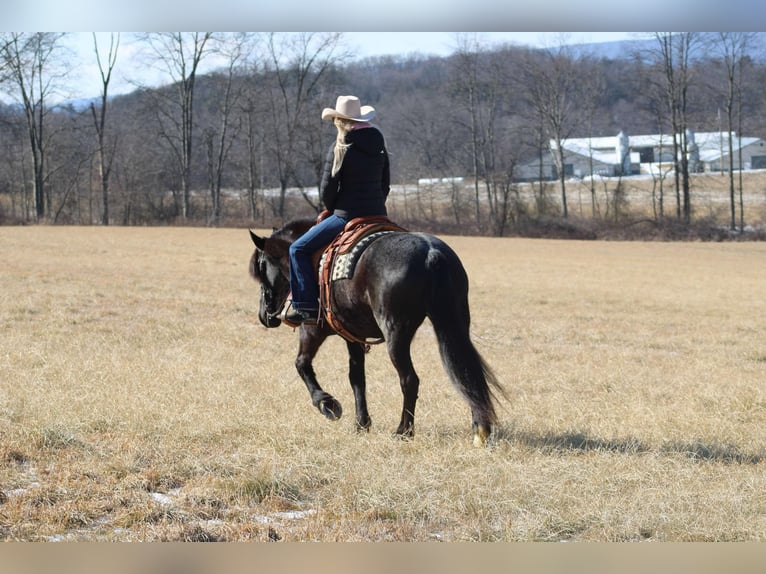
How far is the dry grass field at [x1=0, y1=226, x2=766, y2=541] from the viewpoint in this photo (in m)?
4.75

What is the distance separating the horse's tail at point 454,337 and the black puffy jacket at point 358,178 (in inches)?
36.1

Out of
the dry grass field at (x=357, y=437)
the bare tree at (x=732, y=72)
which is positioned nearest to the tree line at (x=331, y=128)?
the bare tree at (x=732, y=72)

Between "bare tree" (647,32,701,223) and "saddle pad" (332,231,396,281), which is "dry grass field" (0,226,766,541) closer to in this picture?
"saddle pad" (332,231,396,281)

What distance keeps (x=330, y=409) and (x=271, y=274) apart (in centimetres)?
159

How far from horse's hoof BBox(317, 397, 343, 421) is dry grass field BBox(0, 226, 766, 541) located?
0.14 meters

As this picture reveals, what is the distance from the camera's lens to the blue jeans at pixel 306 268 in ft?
23.7

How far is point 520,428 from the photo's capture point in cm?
716

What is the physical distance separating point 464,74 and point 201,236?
20805mm

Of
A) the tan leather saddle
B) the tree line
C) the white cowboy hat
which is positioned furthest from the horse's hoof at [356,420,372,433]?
the tree line

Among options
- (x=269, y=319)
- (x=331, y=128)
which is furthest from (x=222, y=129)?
(x=269, y=319)

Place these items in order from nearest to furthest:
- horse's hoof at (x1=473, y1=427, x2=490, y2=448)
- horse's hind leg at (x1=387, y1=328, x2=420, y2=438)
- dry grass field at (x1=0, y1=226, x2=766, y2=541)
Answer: dry grass field at (x1=0, y1=226, x2=766, y2=541) < horse's hoof at (x1=473, y1=427, x2=490, y2=448) < horse's hind leg at (x1=387, y1=328, x2=420, y2=438)

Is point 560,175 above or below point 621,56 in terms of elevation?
below

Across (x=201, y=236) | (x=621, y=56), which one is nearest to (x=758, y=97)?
(x=621, y=56)

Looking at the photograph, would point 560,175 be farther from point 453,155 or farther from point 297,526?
point 297,526
